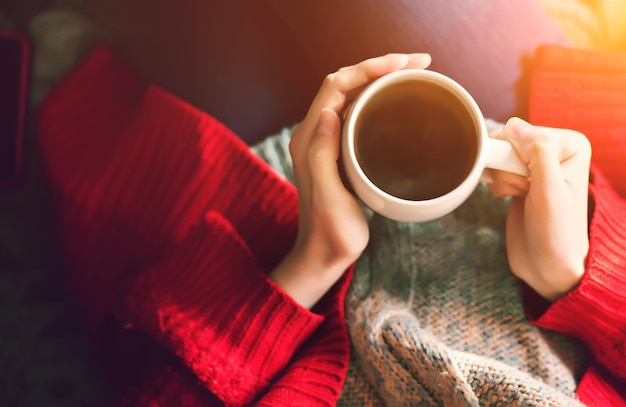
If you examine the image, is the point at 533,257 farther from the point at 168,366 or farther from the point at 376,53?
the point at 168,366

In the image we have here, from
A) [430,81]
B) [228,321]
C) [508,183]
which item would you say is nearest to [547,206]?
[508,183]

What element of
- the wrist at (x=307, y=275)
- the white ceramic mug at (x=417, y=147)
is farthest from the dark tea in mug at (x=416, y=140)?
the wrist at (x=307, y=275)

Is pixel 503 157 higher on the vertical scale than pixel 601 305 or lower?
higher

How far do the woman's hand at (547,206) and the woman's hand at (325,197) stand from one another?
105 millimetres

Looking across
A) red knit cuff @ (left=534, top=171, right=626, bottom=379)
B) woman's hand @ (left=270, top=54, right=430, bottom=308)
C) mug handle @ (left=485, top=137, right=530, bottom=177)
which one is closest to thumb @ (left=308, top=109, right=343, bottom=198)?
woman's hand @ (left=270, top=54, right=430, bottom=308)

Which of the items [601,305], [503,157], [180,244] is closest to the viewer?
[503,157]

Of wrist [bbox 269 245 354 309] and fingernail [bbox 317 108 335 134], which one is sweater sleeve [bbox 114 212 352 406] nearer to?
wrist [bbox 269 245 354 309]

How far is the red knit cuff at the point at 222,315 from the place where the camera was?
52 cm

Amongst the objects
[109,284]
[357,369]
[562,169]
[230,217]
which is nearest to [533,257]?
[562,169]

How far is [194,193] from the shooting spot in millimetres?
622

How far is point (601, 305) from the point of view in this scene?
1.57 ft

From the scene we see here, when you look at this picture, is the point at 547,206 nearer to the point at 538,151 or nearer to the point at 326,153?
the point at 538,151

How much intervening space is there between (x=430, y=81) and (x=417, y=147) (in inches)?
2.5

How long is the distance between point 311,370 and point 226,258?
0.14 meters
